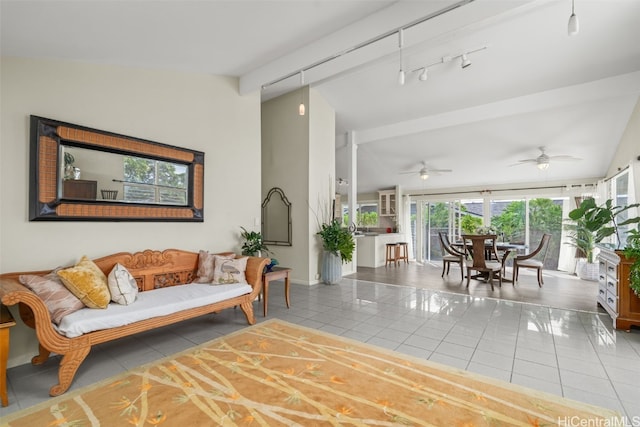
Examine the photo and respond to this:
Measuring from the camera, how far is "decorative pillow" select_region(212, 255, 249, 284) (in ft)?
11.5

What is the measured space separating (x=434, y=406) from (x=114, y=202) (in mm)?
3438

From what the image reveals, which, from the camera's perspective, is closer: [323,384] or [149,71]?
[323,384]

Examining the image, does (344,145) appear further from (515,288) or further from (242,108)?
(515,288)

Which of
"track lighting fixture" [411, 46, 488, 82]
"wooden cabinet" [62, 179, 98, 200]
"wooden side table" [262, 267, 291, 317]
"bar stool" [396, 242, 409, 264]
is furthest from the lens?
"bar stool" [396, 242, 409, 264]

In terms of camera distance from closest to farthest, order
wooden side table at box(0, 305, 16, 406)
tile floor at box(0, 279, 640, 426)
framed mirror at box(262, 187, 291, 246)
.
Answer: wooden side table at box(0, 305, 16, 406), tile floor at box(0, 279, 640, 426), framed mirror at box(262, 187, 291, 246)

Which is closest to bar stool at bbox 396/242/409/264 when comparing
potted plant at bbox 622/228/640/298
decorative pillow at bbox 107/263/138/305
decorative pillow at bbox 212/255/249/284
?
potted plant at bbox 622/228/640/298

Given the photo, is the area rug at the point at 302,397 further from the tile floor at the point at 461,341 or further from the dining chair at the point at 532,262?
the dining chair at the point at 532,262

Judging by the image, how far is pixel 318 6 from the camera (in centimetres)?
315

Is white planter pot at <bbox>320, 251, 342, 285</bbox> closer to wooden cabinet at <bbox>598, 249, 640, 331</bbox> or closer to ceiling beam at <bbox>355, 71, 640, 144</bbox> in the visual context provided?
ceiling beam at <bbox>355, 71, 640, 144</bbox>

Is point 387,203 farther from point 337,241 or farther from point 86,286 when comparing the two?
point 86,286

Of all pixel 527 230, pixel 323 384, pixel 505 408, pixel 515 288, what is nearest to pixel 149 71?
pixel 323 384

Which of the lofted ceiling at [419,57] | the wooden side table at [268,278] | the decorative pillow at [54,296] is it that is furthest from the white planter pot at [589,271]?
the decorative pillow at [54,296]

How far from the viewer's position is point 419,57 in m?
4.47

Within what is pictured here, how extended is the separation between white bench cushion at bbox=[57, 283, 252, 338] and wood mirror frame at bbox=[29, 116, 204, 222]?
0.91 m
